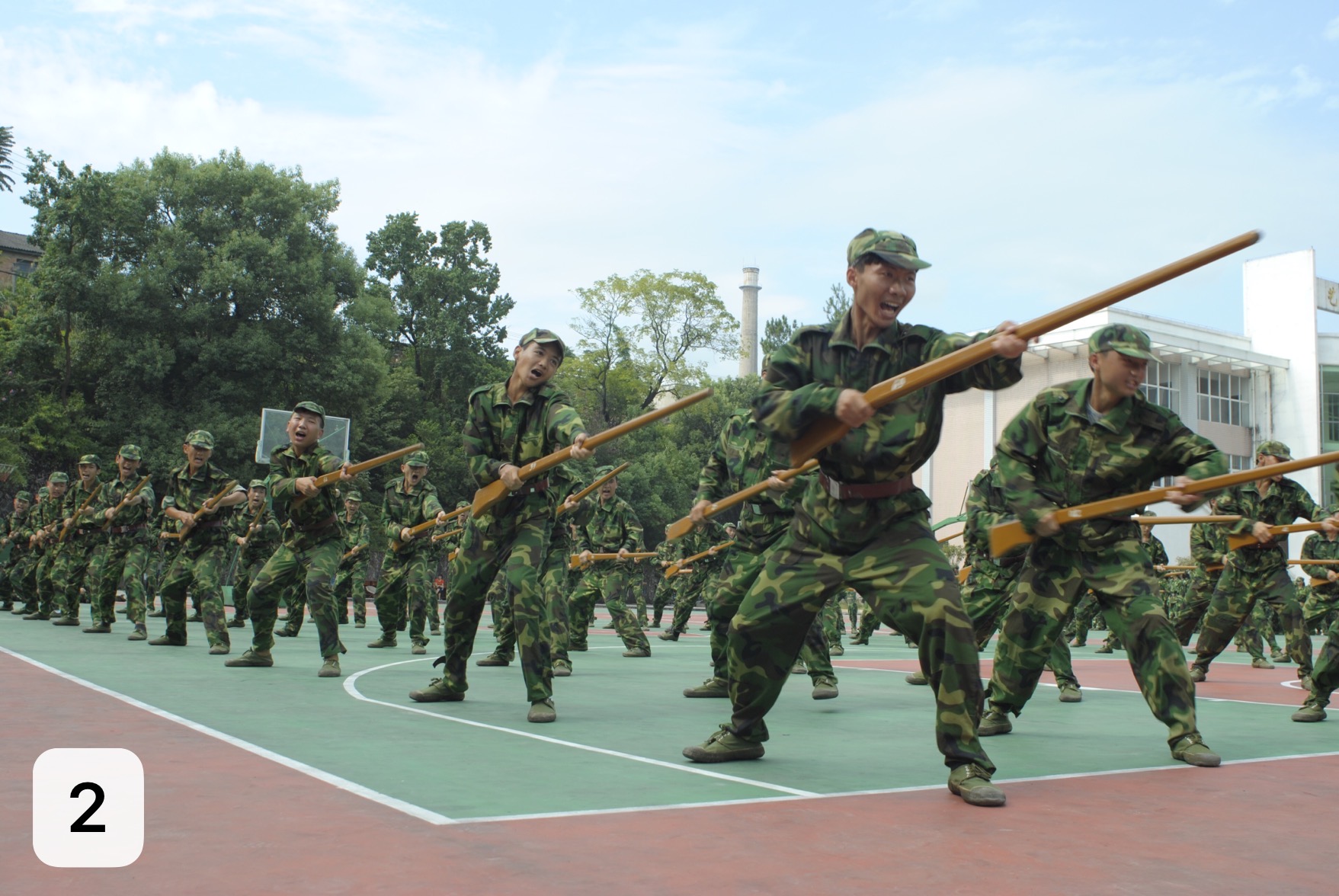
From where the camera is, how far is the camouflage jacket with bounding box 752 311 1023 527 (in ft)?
18.5

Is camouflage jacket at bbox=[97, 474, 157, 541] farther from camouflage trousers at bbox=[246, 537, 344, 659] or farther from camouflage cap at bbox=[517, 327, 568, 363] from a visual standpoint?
camouflage cap at bbox=[517, 327, 568, 363]

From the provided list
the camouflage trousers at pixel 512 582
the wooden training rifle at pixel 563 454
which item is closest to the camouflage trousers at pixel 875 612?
the wooden training rifle at pixel 563 454

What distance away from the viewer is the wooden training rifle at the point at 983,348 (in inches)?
202

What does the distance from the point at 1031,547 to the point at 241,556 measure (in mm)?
14845

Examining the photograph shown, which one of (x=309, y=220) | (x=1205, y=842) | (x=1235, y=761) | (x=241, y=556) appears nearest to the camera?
(x=1205, y=842)

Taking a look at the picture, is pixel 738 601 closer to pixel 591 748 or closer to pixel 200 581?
pixel 591 748

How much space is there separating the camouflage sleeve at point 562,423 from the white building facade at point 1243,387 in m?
42.6

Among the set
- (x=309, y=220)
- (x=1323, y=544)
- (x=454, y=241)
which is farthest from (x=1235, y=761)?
(x=454, y=241)

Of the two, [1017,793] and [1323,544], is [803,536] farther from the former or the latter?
[1323,544]

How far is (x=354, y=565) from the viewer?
19922mm

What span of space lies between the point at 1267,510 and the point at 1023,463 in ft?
19.0

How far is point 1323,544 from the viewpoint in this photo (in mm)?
15062

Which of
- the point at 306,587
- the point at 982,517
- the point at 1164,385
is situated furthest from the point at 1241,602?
the point at 1164,385

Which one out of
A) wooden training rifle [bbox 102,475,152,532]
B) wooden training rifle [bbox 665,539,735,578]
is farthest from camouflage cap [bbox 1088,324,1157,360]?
wooden training rifle [bbox 102,475,152,532]
